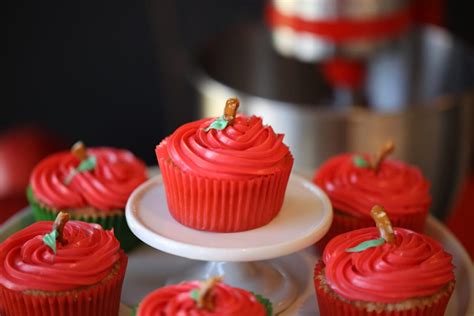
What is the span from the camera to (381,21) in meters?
1.58

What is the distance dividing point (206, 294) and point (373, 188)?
40cm

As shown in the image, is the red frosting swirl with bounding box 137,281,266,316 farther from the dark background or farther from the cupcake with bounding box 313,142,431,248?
the dark background

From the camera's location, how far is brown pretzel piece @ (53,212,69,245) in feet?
3.10

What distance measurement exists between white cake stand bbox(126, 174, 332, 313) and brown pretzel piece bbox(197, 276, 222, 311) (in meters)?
0.09

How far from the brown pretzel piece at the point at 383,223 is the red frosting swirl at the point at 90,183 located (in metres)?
0.37

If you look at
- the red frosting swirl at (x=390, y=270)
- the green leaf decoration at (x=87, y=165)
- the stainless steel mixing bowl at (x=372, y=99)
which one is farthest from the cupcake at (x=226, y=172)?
the stainless steel mixing bowl at (x=372, y=99)

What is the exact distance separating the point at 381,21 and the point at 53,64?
1.33 metres

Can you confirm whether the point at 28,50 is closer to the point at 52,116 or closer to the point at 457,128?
the point at 52,116

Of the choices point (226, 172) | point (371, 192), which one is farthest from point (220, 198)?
point (371, 192)

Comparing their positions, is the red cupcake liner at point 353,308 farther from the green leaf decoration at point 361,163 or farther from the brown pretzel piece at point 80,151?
the brown pretzel piece at point 80,151

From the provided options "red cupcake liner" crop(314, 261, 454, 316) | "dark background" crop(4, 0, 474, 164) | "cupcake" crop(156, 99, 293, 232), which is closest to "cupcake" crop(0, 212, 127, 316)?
"cupcake" crop(156, 99, 293, 232)

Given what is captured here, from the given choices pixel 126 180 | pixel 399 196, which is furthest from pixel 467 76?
pixel 126 180

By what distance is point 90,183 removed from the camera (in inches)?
45.7

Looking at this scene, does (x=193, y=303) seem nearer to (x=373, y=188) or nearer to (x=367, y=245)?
(x=367, y=245)
